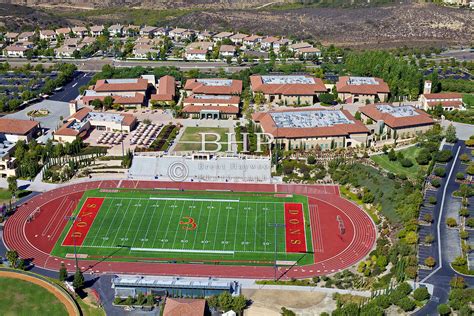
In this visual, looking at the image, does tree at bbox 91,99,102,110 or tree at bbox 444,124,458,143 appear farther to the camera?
tree at bbox 91,99,102,110

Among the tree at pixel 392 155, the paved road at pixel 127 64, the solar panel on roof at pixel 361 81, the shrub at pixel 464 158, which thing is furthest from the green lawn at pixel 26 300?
the paved road at pixel 127 64

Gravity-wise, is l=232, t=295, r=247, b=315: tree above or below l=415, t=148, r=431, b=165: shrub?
below

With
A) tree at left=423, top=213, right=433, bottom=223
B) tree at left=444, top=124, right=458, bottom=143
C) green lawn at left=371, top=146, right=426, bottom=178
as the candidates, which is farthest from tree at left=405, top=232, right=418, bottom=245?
tree at left=444, top=124, right=458, bottom=143

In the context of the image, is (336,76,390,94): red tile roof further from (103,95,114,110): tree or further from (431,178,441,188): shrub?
(103,95,114,110): tree

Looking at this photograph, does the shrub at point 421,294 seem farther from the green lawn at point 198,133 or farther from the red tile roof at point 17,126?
the red tile roof at point 17,126

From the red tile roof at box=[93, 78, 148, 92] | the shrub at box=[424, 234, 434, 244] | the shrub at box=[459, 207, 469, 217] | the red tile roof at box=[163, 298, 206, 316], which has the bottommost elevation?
the red tile roof at box=[163, 298, 206, 316]

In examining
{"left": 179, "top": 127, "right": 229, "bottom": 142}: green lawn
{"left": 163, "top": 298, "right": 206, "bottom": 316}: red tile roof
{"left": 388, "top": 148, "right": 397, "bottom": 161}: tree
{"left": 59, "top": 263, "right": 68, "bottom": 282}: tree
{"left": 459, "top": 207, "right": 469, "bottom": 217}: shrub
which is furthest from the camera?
{"left": 179, "top": 127, "right": 229, "bottom": 142}: green lawn

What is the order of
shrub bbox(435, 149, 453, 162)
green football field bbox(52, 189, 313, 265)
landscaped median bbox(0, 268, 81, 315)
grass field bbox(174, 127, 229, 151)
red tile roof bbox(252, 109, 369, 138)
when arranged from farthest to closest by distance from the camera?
grass field bbox(174, 127, 229, 151)
red tile roof bbox(252, 109, 369, 138)
shrub bbox(435, 149, 453, 162)
green football field bbox(52, 189, 313, 265)
landscaped median bbox(0, 268, 81, 315)
